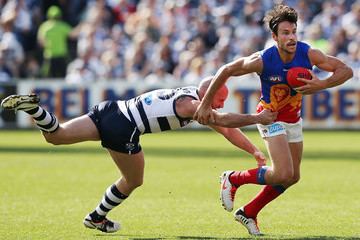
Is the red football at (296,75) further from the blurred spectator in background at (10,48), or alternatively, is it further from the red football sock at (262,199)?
the blurred spectator in background at (10,48)

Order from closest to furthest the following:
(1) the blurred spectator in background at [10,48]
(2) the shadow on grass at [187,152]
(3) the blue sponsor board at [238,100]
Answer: (2) the shadow on grass at [187,152] → (3) the blue sponsor board at [238,100] → (1) the blurred spectator in background at [10,48]

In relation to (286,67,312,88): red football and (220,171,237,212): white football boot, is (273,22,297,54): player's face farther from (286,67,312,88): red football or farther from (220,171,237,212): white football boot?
(220,171,237,212): white football boot

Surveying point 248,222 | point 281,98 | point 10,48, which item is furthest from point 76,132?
point 10,48

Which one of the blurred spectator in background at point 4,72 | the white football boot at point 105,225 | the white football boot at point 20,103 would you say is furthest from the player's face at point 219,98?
the blurred spectator in background at point 4,72

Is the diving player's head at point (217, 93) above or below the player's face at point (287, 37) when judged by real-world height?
below

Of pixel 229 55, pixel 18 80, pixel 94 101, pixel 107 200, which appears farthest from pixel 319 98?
pixel 107 200

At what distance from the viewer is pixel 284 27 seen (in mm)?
9141

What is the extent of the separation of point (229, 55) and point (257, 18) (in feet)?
4.26

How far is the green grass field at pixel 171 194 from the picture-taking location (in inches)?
386

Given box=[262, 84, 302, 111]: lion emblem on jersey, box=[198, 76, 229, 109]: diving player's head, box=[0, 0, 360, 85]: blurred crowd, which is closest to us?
box=[262, 84, 302, 111]: lion emblem on jersey

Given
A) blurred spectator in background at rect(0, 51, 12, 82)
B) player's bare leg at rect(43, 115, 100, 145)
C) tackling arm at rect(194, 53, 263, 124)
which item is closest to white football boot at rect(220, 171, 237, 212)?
tackling arm at rect(194, 53, 263, 124)

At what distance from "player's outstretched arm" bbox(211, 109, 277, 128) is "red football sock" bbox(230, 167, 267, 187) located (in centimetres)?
50

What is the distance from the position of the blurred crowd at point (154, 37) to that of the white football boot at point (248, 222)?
45.1 feet

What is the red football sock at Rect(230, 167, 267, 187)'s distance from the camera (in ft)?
30.8
